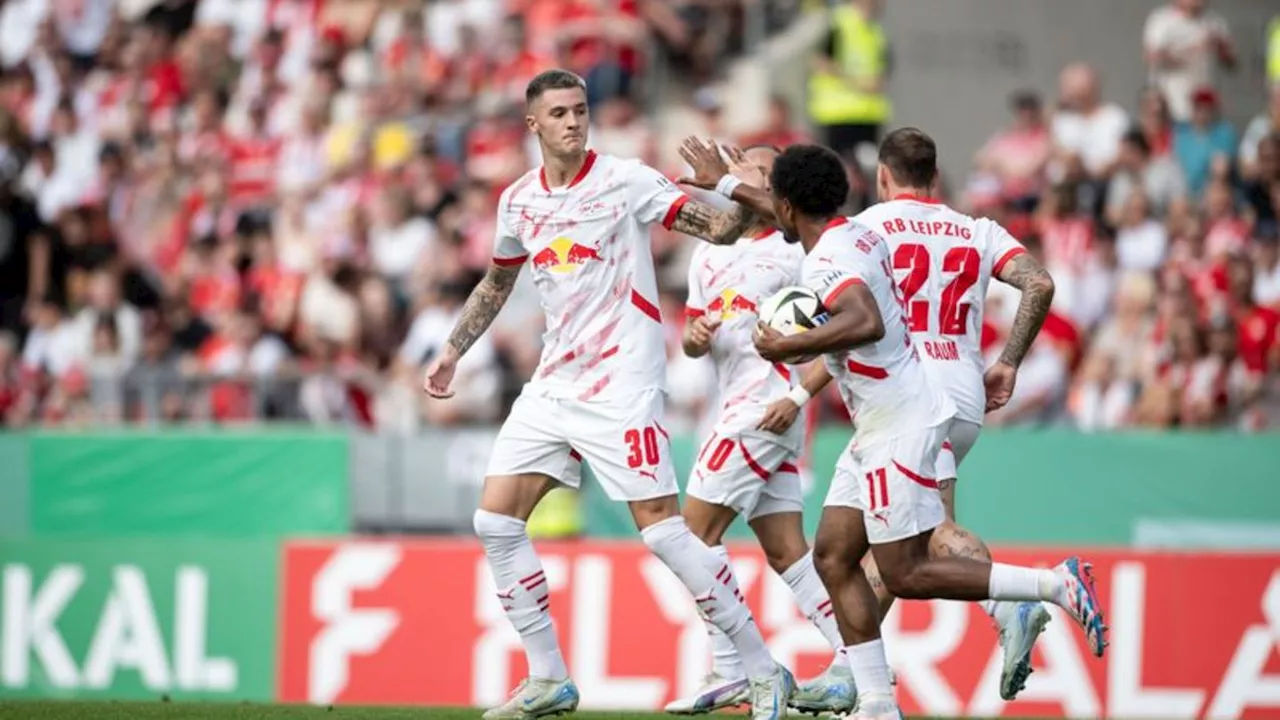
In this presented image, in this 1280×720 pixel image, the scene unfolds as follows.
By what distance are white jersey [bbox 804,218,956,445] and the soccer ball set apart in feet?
0.29

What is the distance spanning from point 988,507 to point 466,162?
25.1ft

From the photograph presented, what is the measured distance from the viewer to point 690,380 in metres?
20.5

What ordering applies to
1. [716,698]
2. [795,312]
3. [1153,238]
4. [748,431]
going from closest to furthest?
[795,312] → [716,698] → [748,431] → [1153,238]

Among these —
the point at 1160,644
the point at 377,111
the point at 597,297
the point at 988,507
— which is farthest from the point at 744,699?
the point at 377,111

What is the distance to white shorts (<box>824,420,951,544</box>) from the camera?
10969 mm

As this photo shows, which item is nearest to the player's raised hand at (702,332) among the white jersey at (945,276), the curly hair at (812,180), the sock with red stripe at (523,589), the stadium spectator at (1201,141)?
the white jersey at (945,276)

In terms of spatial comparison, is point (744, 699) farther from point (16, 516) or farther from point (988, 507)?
point (16, 516)

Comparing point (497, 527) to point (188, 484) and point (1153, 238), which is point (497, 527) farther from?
point (1153, 238)

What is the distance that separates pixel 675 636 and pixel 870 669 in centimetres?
668

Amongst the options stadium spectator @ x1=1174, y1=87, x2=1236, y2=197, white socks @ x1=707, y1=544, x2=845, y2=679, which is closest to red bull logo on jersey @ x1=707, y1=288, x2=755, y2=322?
white socks @ x1=707, y1=544, x2=845, y2=679

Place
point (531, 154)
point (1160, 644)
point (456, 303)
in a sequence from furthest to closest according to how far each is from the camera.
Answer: point (531, 154), point (456, 303), point (1160, 644)

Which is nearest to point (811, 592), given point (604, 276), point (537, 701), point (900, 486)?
point (537, 701)

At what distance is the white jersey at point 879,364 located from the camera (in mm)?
10883

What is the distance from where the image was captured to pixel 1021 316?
12031 millimetres
